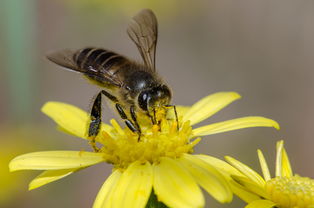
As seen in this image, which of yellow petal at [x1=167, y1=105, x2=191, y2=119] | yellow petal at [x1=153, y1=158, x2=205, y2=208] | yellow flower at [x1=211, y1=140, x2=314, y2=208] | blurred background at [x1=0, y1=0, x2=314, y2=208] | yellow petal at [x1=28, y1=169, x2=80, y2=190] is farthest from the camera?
blurred background at [x1=0, y1=0, x2=314, y2=208]

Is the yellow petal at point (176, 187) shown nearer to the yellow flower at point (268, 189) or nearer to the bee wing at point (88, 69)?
the yellow flower at point (268, 189)

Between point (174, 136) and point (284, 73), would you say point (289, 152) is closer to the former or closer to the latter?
point (284, 73)

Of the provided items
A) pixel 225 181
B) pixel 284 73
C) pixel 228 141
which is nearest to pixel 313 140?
pixel 284 73

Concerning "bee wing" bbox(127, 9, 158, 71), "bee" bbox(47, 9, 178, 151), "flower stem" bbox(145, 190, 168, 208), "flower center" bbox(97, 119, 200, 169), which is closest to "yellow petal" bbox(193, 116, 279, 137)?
"flower center" bbox(97, 119, 200, 169)

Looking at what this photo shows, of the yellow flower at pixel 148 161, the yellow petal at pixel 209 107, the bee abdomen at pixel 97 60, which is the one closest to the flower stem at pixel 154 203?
the yellow flower at pixel 148 161

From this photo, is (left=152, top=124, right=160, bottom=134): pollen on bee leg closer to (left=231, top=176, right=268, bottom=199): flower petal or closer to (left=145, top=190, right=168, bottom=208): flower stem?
(left=145, top=190, right=168, bottom=208): flower stem

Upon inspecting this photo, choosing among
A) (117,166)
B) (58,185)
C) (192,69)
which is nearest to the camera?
(117,166)

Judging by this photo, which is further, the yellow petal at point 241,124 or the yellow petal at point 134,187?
the yellow petal at point 241,124
